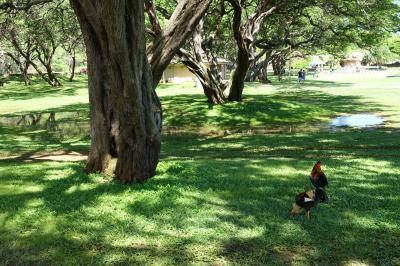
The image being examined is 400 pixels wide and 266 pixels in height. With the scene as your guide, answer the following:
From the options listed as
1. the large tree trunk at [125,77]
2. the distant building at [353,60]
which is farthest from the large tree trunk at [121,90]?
the distant building at [353,60]

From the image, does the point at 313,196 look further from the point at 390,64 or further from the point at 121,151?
the point at 390,64

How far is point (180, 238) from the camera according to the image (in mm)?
5527

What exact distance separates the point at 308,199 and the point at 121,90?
3.05 m

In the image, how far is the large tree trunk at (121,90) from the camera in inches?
252

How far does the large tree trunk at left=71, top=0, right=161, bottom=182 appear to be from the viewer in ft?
21.0

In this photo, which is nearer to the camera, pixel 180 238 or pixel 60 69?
pixel 180 238

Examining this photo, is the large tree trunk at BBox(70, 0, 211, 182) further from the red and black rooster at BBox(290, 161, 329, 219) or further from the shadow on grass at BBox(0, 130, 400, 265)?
the red and black rooster at BBox(290, 161, 329, 219)

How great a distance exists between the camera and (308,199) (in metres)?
5.73

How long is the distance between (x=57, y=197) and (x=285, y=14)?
65.1 feet

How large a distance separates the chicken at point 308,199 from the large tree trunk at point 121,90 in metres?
2.66

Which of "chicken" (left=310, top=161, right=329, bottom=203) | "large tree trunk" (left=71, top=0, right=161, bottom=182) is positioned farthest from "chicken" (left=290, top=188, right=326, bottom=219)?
"large tree trunk" (left=71, top=0, right=161, bottom=182)

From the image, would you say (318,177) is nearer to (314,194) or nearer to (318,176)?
(318,176)

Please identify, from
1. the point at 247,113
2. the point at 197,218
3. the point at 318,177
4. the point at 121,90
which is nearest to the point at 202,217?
the point at 197,218

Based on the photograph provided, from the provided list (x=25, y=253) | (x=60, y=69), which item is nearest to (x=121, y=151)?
(x=25, y=253)
